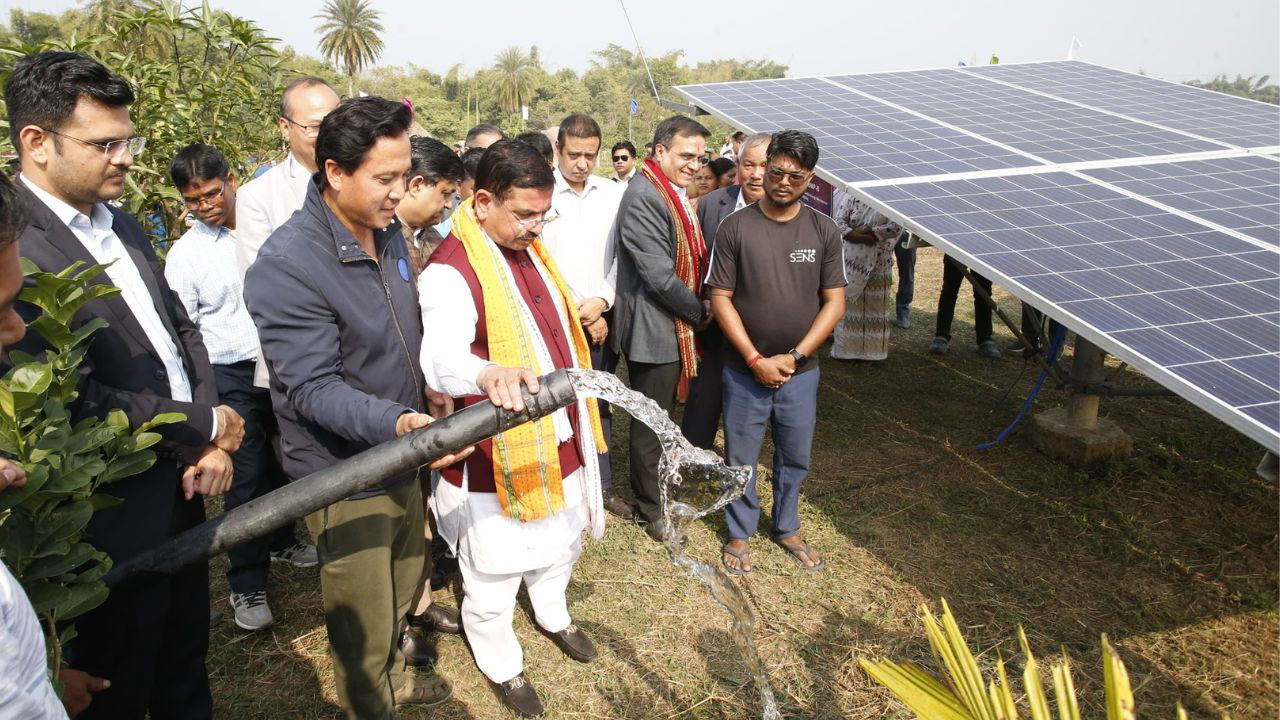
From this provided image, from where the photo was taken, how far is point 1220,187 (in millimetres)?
4340

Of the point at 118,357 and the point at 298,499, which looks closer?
the point at 298,499

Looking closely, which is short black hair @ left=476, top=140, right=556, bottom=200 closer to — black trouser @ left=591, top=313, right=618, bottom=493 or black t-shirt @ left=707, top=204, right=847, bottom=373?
black t-shirt @ left=707, top=204, right=847, bottom=373

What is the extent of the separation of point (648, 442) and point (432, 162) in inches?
77.0

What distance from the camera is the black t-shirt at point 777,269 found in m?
3.57

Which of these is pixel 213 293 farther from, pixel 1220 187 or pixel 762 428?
pixel 1220 187

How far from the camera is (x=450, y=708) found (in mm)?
2973

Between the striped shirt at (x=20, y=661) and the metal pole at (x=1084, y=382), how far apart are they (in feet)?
16.6

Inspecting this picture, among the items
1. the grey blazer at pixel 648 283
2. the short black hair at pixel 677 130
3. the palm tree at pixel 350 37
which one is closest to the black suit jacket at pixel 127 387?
the grey blazer at pixel 648 283

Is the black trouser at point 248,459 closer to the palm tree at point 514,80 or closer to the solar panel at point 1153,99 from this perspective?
the solar panel at point 1153,99

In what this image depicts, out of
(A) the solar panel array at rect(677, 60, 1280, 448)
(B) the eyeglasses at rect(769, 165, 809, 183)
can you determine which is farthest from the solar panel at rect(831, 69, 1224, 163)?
(B) the eyeglasses at rect(769, 165, 809, 183)

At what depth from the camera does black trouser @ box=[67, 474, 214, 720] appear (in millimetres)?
2107

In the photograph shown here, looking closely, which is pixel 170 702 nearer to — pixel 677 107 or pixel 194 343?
pixel 194 343

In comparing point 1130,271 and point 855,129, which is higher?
point 855,129

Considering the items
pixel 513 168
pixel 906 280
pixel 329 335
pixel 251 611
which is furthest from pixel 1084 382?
pixel 251 611
